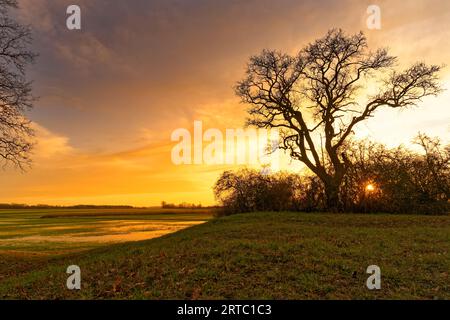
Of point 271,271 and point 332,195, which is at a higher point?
point 332,195

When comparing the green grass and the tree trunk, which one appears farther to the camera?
the tree trunk

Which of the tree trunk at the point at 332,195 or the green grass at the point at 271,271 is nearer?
the green grass at the point at 271,271

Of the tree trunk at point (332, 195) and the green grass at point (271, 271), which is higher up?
the tree trunk at point (332, 195)

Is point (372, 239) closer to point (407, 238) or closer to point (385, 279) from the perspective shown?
point (407, 238)

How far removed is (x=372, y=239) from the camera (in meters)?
15.9

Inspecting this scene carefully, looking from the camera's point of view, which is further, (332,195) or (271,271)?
(332,195)

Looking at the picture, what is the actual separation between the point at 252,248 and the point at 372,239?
6477 mm

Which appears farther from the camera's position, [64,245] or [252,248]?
[64,245]

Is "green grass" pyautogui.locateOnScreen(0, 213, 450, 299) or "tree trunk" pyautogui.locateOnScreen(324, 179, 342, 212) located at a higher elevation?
"tree trunk" pyautogui.locateOnScreen(324, 179, 342, 212)
